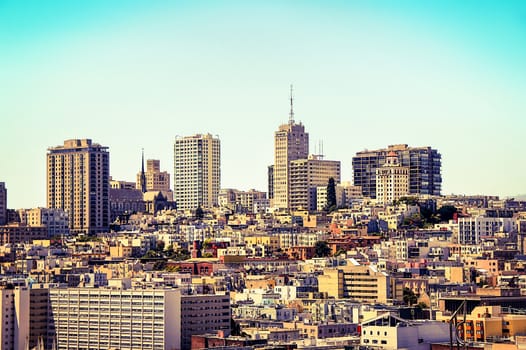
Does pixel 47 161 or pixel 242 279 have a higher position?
pixel 47 161

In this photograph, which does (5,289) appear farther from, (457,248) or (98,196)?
(98,196)

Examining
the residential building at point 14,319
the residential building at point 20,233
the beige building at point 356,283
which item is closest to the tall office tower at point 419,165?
the residential building at point 20,233

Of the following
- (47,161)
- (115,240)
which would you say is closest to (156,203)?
(47,161)

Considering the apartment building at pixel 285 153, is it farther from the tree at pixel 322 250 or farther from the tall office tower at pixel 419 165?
the tree at pixel 322 250

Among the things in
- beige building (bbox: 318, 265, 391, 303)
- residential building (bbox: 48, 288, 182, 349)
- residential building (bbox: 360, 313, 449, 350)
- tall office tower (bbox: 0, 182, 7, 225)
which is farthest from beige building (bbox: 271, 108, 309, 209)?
residential building (bbox: 360, 313, 449, 350)

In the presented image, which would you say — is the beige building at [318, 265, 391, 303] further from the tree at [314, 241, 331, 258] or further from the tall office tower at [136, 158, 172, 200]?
the tall office tower at [136, 158, 172, 200]

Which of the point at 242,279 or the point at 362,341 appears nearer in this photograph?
the point at 362,341

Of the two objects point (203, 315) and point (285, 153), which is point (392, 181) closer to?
point (285, 153)

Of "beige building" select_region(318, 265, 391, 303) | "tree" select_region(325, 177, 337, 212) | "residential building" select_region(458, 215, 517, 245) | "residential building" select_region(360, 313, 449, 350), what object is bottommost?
"residential building" select_region(360, 313, 449, 350)

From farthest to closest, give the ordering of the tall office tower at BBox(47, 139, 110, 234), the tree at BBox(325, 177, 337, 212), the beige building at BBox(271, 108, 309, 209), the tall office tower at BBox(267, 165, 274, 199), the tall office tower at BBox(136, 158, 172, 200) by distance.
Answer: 1. the tall office tower at BBox(136, 158, 172, 200)
2. the tall office tower at BBox(267, 165, 274, 199)
3. the beige building at BBox(271, 108, 309, 209)
4. the tall office tower at BBox(47, 139, 110, 234)
5. the tree at BBox(325, 177, 337, 212)
